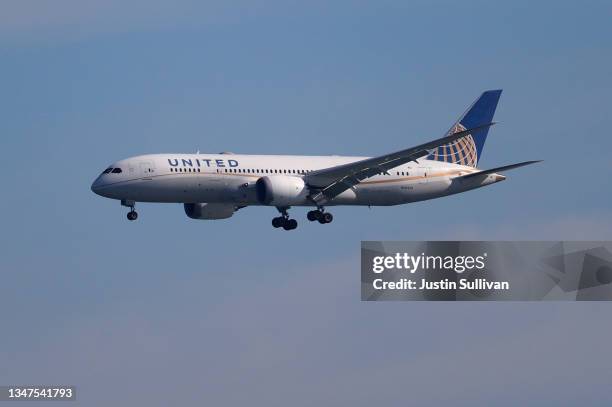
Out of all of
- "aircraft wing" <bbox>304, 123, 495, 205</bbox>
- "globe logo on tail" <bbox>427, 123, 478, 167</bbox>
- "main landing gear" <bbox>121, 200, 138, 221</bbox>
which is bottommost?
"main landing gear" <bbox>121, 200, 138, 221</bbox>

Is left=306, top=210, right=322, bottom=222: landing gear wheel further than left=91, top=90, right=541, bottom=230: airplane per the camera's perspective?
Yes

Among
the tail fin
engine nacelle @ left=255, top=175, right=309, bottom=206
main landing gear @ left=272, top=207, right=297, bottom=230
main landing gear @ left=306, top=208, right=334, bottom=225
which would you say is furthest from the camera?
the tail fin

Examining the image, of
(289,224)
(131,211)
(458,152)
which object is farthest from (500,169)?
(131,211)

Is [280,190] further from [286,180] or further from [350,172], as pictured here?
[350,172]

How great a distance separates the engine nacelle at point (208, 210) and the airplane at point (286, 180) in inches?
2.5

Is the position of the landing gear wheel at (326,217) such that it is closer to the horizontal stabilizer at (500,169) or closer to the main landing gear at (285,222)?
the main landing gear at (285,222)

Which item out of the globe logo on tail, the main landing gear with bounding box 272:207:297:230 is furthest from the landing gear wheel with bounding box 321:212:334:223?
the globe logo on tail

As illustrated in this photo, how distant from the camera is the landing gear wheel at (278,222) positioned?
87688mm

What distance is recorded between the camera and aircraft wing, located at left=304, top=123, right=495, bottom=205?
273 ft

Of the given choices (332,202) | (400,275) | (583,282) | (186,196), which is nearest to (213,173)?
(186,196)

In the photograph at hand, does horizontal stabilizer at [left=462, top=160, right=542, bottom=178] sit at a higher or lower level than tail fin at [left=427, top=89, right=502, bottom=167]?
lower

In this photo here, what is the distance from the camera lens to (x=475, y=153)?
9675 centimetres

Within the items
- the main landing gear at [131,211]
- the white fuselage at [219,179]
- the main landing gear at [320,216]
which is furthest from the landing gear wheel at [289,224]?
the main landing gear at [131,211]

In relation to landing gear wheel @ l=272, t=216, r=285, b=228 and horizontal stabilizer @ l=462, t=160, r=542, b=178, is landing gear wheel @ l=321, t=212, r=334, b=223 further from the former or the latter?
horizontal stabilizer @ l=462, t=160, r=542, b=178
